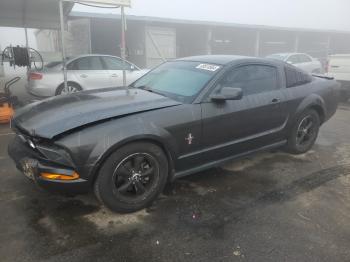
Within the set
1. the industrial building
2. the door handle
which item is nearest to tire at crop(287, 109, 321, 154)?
the door handle

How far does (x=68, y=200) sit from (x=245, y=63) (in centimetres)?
267

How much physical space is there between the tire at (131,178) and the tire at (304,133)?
7.66 feet

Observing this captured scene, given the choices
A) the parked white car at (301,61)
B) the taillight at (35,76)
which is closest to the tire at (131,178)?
the taillight at (35,76)


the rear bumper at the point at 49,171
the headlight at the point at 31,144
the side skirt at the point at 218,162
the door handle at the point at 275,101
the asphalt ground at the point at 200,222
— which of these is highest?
the door handle at the point at 275,101

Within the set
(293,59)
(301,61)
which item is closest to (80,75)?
(293,59)

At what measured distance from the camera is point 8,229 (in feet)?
10.1

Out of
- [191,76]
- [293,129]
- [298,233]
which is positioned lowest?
[298,233]

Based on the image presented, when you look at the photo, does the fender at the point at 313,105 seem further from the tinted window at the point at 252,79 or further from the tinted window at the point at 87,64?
the tinted window at the point at 87,64

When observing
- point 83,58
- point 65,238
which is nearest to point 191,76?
point 65,238

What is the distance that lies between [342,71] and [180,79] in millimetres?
7553

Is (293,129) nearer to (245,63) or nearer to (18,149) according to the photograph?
(245,63)

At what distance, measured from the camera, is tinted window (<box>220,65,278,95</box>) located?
4.07 m

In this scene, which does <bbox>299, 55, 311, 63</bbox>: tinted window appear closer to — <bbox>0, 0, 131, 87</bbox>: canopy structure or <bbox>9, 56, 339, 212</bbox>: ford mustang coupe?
<bbox>0, 0, 131, 87</bbox>: canopy structure

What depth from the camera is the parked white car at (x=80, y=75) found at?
8.65 metres
